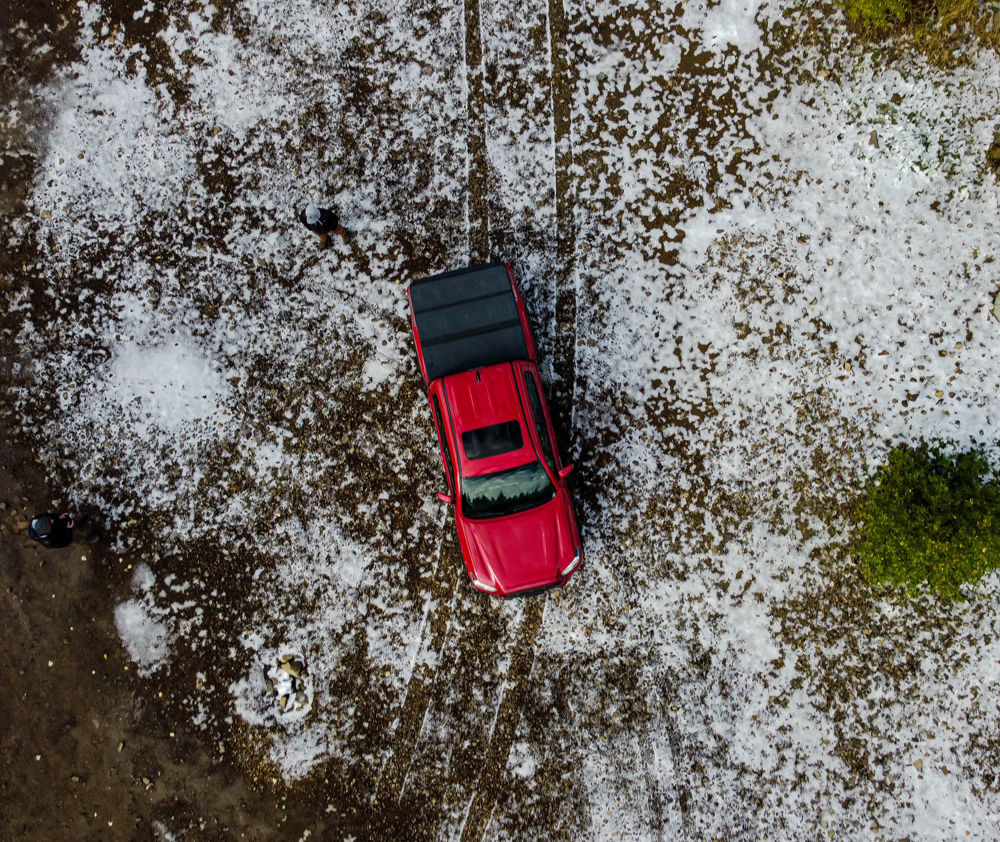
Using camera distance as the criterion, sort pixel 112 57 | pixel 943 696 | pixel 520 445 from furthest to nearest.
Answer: pixel 112 57
pixel 943 696
pixel 520 445

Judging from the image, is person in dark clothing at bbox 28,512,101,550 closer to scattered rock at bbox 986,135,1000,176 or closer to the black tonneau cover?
the black tonneau cover

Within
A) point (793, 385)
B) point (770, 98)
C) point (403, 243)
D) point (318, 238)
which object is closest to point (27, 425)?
point (318, 238)

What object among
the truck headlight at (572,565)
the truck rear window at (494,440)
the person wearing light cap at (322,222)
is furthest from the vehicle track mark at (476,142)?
the truck headlight at (572,565)

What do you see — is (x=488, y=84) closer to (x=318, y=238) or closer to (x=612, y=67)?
(x=612, y=67)

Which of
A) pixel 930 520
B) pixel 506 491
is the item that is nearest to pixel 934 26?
pixel 930 520

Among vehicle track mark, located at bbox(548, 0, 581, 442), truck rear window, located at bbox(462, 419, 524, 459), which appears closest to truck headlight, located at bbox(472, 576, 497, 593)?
truck rear window, located at bbox(462, 419, 524, 459)

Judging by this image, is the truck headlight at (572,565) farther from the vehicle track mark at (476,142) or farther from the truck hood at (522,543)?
the vehicle track mark at (476,142)
